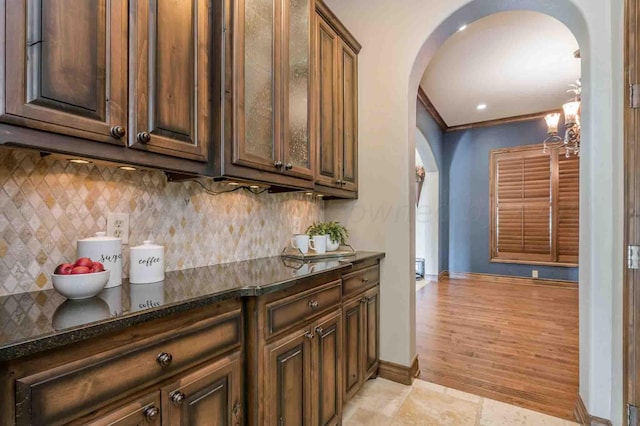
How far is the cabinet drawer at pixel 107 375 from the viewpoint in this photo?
68 cm

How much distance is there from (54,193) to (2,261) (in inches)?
10.7

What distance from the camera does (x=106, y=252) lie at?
1.14m

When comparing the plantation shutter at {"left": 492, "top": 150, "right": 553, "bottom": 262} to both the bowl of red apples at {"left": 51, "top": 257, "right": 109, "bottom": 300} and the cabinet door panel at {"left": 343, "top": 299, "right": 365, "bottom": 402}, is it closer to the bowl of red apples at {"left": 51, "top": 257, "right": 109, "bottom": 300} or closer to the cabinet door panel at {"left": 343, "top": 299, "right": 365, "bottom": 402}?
the cabinet door panel at {"left": 343, "top": 299, "right": 365, "bottom": 402}

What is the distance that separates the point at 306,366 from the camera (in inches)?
58.0

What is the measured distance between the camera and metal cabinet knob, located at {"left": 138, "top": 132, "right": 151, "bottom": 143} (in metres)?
1.07

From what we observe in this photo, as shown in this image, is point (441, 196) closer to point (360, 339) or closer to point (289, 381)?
point (360, 339)

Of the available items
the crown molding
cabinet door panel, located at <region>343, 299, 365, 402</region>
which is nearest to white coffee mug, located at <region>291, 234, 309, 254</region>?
cabinet door panel, located at <region>343, 299, 365, 402</region>

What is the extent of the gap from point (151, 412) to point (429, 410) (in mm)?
1777

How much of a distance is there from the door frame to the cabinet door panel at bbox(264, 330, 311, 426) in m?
1.52

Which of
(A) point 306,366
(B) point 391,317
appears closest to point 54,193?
(A) point 306,366

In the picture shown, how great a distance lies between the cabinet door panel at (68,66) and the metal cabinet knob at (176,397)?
845 mm

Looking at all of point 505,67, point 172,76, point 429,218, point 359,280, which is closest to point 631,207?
point 359,280

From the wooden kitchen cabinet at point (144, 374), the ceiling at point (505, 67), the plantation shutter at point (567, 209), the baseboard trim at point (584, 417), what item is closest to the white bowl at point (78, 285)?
the wooden kitchen cabinet at point (144, 374)

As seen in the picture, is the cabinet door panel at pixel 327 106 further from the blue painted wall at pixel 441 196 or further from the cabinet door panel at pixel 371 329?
the blue painted wall at pixel 441 196
